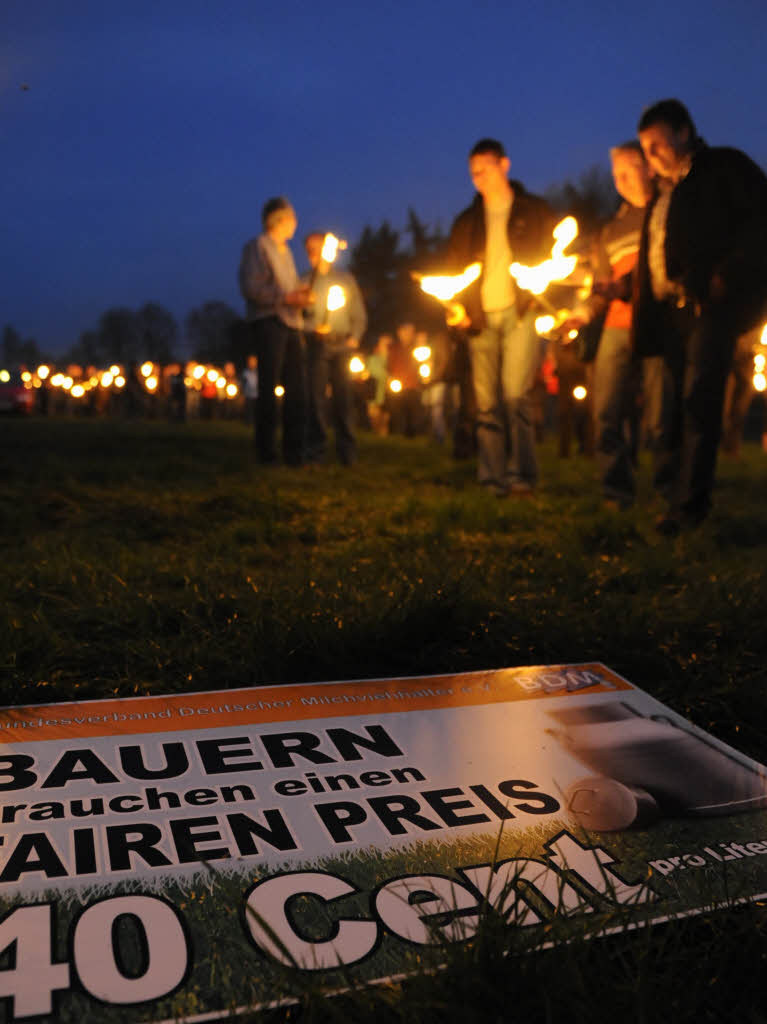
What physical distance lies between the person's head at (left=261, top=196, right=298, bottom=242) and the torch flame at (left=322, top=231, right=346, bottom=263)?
0.31 metres

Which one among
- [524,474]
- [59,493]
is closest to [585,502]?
[524,474]

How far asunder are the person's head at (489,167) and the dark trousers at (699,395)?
62.2 inches

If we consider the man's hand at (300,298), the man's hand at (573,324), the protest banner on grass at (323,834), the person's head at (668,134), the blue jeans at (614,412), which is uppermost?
the person's head at (668,134)

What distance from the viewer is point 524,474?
242 inches

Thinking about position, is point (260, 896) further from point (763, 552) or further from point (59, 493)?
point (59, 493)

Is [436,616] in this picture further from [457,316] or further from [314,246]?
[314,246]

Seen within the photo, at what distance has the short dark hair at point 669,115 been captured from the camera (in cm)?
453

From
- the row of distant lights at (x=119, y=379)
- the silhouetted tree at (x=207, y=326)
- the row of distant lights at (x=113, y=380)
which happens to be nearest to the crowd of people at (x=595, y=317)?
the row of distant lights at (x=119, y=379)

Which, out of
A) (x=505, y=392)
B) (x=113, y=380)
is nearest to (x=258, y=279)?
(x=505, y=392)

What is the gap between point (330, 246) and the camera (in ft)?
25.5

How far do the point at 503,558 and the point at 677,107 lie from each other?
2.47 metres

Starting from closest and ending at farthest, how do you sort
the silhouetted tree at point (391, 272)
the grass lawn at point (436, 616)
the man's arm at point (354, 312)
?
1. the grass lawn at point (436, 616)
2. the man's arm at point (354, 312)
3. the silhouetted tree at point (391, 272)

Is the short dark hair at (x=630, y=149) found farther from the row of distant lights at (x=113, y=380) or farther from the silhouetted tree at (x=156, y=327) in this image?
the silhouetted tree at (x=156, y=327)

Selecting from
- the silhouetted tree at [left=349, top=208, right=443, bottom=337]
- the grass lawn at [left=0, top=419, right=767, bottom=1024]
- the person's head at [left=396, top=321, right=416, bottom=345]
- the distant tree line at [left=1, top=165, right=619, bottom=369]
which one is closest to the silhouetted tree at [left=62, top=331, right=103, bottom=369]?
the distant tree line at [left=1, top=165, right=619, bottom=369]
